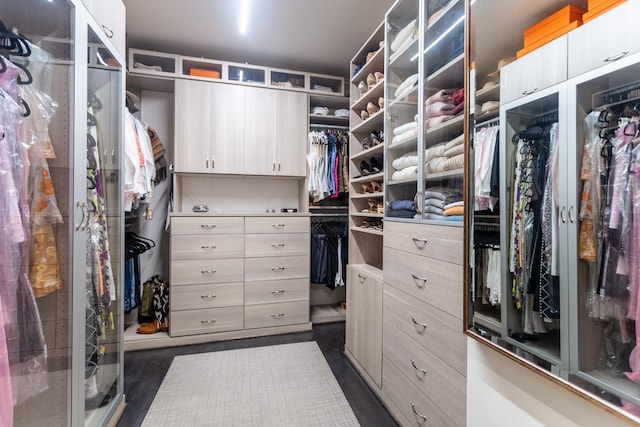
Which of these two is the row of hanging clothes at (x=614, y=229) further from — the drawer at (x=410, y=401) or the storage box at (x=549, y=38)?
the drawer at (x=410, y=401)

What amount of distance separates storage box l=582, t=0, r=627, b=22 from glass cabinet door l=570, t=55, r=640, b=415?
0.58 feet

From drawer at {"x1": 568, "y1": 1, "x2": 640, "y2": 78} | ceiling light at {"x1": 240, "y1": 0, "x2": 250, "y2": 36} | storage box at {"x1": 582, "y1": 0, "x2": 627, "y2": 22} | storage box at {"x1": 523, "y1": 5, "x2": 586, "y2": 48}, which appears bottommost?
drawer at {"x1": 568, "y1": 1, "x2": 640, "y2": 78}

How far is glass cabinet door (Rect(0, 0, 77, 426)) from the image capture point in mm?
1000

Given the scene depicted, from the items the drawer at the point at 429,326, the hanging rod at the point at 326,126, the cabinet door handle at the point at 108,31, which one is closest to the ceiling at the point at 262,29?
the hanging rod at the point at 326,126

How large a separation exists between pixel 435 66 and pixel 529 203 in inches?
37.4

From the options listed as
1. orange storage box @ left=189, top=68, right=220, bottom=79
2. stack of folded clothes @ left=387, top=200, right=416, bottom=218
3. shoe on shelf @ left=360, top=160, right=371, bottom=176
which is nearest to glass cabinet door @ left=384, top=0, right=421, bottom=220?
stack of folded clothes @ left=387, top=200, right=416, bottom=218

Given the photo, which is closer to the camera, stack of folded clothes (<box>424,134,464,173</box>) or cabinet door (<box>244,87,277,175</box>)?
stack of folded clothes (<box>424,134,464,173</box>)

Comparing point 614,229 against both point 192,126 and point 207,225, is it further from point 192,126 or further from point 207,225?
point 192,126

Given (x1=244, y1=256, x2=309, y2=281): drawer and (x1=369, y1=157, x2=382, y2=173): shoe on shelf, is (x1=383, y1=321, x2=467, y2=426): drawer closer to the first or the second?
(x1=369, y1=157, x2=382, y2=173): shoe on shelf

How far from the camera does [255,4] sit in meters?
2.18

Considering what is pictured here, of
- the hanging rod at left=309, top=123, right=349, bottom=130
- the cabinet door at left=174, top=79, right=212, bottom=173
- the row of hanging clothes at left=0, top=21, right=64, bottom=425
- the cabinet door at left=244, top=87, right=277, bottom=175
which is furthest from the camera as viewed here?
the hanging rod at left=309, top=123, right=349, bottom=130

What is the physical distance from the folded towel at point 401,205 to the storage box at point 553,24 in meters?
0.88

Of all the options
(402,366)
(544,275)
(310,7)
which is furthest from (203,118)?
(544,275)

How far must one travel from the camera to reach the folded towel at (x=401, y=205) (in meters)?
1.66
